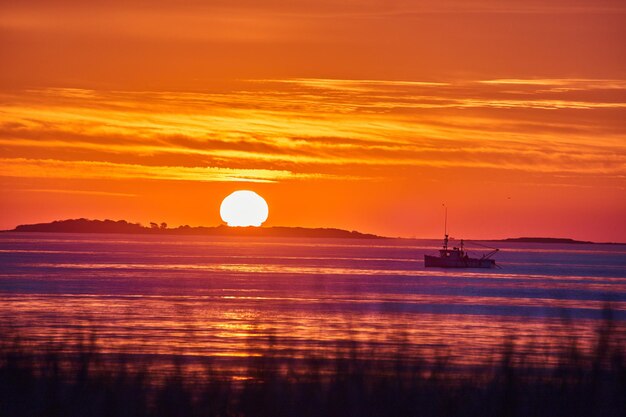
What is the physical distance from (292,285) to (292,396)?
5655 cm

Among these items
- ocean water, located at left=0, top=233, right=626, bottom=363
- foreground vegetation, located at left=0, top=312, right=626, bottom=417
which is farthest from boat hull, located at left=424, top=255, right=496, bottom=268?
foreground vegetation, located at left=0, top=312, right=626, bottom=417

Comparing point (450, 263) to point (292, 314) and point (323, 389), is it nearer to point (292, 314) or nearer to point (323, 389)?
point (292, 314)

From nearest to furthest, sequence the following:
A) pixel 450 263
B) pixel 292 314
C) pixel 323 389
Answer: pixel 323 389 → pixel 292 314 → pixel 450 263

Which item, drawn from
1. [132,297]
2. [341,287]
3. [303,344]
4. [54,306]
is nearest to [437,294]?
[341,287]

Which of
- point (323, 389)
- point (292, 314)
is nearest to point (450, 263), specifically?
point (292, 314)

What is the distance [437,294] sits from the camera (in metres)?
61.8

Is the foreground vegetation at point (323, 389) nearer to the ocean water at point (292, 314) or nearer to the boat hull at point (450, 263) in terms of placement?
the ocean water at point (292, 314)

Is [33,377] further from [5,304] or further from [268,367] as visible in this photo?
[5,304]

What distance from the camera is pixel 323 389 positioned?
41.9 feet

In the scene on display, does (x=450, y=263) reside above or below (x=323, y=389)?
above

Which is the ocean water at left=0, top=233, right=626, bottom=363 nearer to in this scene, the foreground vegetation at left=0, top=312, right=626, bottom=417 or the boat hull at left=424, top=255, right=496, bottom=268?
the foreground vegetation at left=0, top=312, right=626, bottom=417

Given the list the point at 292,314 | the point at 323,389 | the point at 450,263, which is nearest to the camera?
the point at 323,389

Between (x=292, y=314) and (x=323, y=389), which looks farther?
(x=292, y=314)

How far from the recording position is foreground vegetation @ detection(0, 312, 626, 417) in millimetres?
12406
